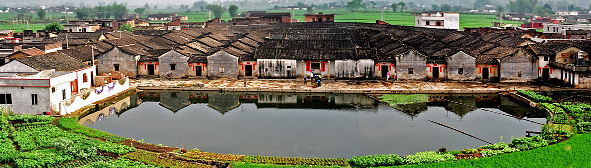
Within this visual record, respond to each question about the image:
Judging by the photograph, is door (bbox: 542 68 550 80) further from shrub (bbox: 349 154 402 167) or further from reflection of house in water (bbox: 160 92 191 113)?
reflection of house in water (bbox: 160 92 191 113)

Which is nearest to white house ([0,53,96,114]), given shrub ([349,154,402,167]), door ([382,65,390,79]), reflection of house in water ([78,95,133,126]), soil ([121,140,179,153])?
reflection of house in water ([78,95,133,126])

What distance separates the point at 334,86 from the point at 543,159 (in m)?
15.6

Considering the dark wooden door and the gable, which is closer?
the gable

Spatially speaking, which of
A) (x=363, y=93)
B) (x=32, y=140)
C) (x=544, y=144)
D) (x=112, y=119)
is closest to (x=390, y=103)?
(x=363, y=93)

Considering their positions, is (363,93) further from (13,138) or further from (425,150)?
(13,138)

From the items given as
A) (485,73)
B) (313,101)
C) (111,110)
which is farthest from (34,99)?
(485,73)

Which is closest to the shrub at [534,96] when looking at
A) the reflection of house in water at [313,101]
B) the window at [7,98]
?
the reflection of house in water at [313,101]

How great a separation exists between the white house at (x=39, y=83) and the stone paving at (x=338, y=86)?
14.7 feet

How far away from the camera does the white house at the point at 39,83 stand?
24.2 m

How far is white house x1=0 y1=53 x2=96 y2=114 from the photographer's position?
24.2 meters

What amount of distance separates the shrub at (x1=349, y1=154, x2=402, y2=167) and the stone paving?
13.0m

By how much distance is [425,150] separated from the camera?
65.1 ft

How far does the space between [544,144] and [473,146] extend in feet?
7.46

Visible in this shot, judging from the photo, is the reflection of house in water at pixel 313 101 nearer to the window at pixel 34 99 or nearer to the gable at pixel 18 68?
the window at pixel 34 99
